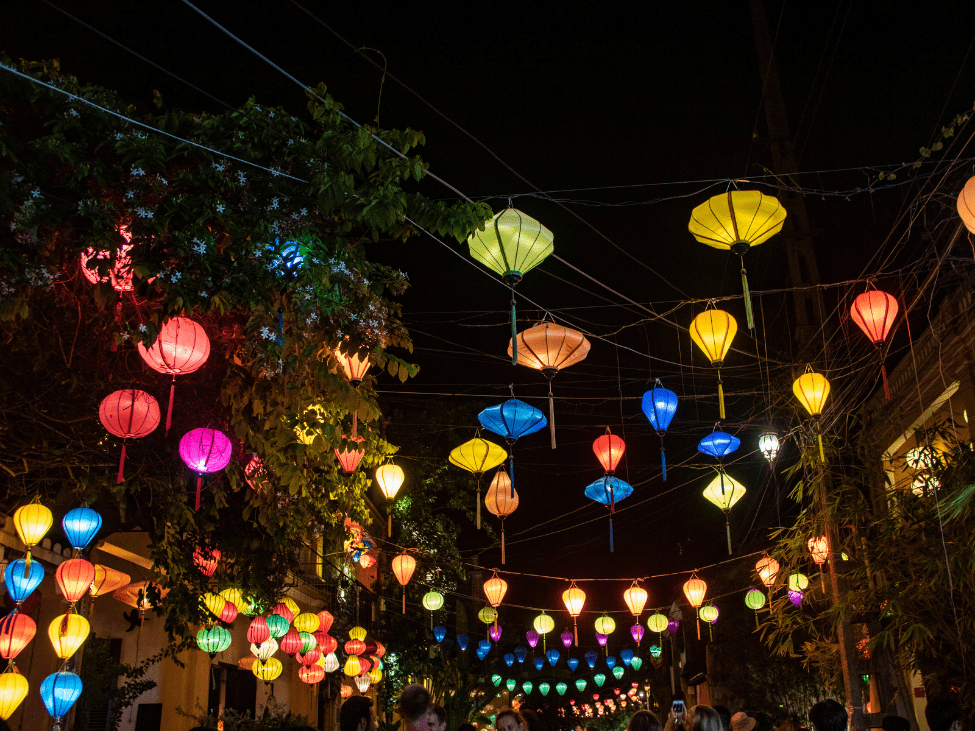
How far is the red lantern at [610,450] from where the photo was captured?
35.3 feet

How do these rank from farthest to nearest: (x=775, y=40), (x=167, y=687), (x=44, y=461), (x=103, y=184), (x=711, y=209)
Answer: (x=167, y=687), (x=775, y=40), (x=44, y=461), (x=711, y=209), (x=103, y=184)

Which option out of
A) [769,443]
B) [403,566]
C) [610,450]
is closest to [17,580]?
[610,450]

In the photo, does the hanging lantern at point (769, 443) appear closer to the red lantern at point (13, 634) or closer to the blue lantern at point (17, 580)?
the blue lantern at point (17, 580)

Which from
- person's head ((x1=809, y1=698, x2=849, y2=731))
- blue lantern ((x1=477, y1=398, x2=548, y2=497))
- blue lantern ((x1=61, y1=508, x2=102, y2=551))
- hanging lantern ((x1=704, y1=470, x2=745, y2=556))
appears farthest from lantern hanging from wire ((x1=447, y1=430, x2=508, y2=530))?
person's head ((x1=809, y1=698, x2=849, y2=731))

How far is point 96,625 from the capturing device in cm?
1331

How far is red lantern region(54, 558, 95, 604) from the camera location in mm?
9297

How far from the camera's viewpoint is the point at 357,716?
14.7ft

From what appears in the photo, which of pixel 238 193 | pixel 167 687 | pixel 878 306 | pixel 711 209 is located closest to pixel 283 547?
pixel 238 193

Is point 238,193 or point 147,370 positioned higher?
point 238,193

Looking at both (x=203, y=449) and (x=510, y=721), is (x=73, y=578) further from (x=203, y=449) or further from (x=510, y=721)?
(x=510, y=721)

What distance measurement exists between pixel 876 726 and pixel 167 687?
11526 mm

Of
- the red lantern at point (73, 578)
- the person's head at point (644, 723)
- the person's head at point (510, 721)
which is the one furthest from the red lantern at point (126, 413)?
the person's head at point (644, 723)

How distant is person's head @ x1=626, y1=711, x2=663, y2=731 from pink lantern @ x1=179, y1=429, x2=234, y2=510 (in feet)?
13.2

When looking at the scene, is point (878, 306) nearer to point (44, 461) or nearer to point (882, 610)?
point (882, 610)
